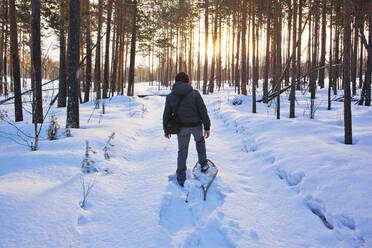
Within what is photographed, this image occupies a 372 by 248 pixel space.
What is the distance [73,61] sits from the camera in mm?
6395

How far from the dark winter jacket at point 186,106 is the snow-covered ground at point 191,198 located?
1127 mm

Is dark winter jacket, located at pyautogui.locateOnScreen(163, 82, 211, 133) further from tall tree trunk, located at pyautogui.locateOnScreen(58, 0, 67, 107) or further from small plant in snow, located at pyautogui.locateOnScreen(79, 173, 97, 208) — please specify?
tall tree trunk, located at pyautogui.locateOnScreen(58, 0, 67, 107)

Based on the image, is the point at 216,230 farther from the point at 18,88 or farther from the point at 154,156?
the point at 18,88

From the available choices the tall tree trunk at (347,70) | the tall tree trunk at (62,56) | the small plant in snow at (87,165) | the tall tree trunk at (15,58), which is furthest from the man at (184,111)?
the tall tree trunk at (62,56)

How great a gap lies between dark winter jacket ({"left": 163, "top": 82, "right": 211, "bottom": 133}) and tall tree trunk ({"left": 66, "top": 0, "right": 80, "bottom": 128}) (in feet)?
13.8

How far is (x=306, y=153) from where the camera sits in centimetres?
429

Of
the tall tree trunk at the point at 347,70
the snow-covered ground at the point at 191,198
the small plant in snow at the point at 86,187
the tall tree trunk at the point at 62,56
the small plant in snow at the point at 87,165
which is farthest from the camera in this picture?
the tall tree trunk at the point at 62,56

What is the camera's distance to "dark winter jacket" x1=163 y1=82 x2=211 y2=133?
3.71 m

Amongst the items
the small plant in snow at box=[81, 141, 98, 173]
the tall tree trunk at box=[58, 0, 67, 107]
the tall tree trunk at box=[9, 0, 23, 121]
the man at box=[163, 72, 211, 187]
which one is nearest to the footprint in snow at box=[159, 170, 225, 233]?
the man at box=[163, 72, 211, 187]

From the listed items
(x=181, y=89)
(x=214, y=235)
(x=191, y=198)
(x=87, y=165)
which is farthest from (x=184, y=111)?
(x=87, y=165)

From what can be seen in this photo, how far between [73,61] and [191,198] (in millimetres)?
5637

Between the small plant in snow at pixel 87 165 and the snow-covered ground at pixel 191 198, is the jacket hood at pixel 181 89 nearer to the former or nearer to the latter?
the snow-covered ground at pixel 191 198

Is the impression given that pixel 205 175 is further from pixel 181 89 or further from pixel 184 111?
pixel 181 89

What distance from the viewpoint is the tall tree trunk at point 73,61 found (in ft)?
20.5
